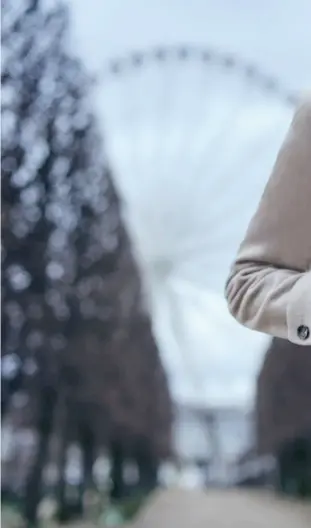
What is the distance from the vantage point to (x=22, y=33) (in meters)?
1.64

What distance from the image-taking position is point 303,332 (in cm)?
Answer: 49

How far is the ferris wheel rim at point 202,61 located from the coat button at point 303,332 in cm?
112

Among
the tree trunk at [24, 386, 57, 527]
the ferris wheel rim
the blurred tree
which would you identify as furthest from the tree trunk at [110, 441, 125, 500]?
the ferris wheel rim

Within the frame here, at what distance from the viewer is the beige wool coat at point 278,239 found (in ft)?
1.71

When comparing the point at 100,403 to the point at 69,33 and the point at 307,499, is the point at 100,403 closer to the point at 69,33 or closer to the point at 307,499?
the point at 307,499

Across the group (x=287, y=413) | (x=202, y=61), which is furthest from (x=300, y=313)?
(x=202, y=61)

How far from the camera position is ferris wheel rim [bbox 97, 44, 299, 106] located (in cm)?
158

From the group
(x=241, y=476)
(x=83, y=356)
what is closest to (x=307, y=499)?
(x=241, y=476)

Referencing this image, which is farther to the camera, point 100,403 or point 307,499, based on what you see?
point 100,403

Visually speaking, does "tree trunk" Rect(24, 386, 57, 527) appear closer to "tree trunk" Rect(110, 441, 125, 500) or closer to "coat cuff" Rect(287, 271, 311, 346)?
"tree trunk" Rect(110, 441, 125, 500)

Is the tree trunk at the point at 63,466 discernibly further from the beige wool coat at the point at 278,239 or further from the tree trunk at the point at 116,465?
the beige wool coat at the point at 278,239

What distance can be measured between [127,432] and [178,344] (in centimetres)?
17

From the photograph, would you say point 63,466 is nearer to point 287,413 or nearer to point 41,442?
point 41,442

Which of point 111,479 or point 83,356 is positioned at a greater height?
point 83,356
